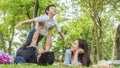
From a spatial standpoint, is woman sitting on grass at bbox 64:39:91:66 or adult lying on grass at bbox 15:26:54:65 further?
woman sitting on grass at bbox 64:39:91:66

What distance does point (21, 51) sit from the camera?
8.84 meters

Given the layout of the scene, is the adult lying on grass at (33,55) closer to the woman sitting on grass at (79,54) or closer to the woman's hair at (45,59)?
the woman's hair at (45,59)

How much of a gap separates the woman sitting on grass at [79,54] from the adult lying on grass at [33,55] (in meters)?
0.97

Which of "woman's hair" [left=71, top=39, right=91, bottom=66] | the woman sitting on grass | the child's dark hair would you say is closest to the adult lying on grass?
the child's dark hair

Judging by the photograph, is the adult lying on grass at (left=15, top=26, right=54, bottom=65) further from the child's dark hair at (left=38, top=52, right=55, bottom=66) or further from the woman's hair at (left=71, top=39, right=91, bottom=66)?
the woman's hair at (left=71, top=39, right=91, bottom=66)

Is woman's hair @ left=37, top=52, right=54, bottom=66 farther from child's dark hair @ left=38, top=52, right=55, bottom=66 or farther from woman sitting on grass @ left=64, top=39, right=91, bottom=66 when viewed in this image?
woman sitting on grass @ left=64, top=39, right=91, bottom=66

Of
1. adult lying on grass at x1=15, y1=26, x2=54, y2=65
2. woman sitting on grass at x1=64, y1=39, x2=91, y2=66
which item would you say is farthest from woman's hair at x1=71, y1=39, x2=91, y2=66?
adult lying on grass at x1=15, y1=26, x2=54, y2=65

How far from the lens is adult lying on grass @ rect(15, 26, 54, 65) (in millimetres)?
8420

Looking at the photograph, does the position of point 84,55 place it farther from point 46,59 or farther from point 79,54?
point 46,59

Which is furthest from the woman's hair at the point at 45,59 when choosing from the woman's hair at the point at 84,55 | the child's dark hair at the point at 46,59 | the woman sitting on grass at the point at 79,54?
the woman's hair at the point at 84,55

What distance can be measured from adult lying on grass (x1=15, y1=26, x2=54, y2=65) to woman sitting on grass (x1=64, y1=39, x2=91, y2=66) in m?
0.97

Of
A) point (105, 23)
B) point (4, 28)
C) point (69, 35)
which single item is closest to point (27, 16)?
point (4, 28)

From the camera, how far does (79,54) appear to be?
959 cm

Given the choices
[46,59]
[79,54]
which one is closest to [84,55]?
[79,54]
